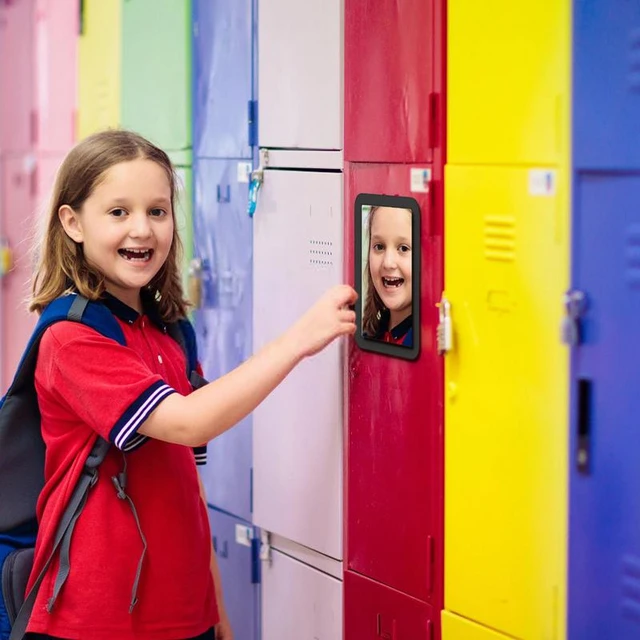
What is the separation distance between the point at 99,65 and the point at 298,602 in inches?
77.8

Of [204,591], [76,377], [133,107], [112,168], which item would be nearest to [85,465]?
[76,377]

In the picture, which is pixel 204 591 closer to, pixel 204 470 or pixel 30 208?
pixel 204 470

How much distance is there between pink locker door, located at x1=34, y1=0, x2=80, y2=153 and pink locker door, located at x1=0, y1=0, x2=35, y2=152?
84mm

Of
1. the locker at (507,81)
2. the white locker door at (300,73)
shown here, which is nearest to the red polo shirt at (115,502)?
the white locker door at (300,73)

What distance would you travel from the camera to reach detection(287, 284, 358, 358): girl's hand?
2.11 m

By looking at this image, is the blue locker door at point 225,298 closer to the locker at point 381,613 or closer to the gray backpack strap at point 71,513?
the locker at point 381,613

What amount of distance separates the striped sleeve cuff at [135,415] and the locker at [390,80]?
2.15 feet

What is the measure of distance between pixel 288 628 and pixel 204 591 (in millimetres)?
606

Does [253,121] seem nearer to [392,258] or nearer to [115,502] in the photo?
[392,258]

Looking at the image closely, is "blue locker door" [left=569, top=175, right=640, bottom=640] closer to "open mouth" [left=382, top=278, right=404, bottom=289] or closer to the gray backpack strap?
"open mouth" [left=382, top=278, right=404, bottom=289]

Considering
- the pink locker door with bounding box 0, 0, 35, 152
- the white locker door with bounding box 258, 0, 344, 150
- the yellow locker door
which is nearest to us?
the white locker door with bounding box 258, 0, 344, 150

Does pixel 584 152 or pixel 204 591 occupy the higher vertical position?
pixel 584 152

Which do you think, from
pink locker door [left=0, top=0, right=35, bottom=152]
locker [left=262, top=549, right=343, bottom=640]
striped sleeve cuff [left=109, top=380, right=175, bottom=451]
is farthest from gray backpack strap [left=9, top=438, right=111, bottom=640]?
pink locker door [left=0, top=0, right=35, bottom=152]

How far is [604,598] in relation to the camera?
189 centimetres
